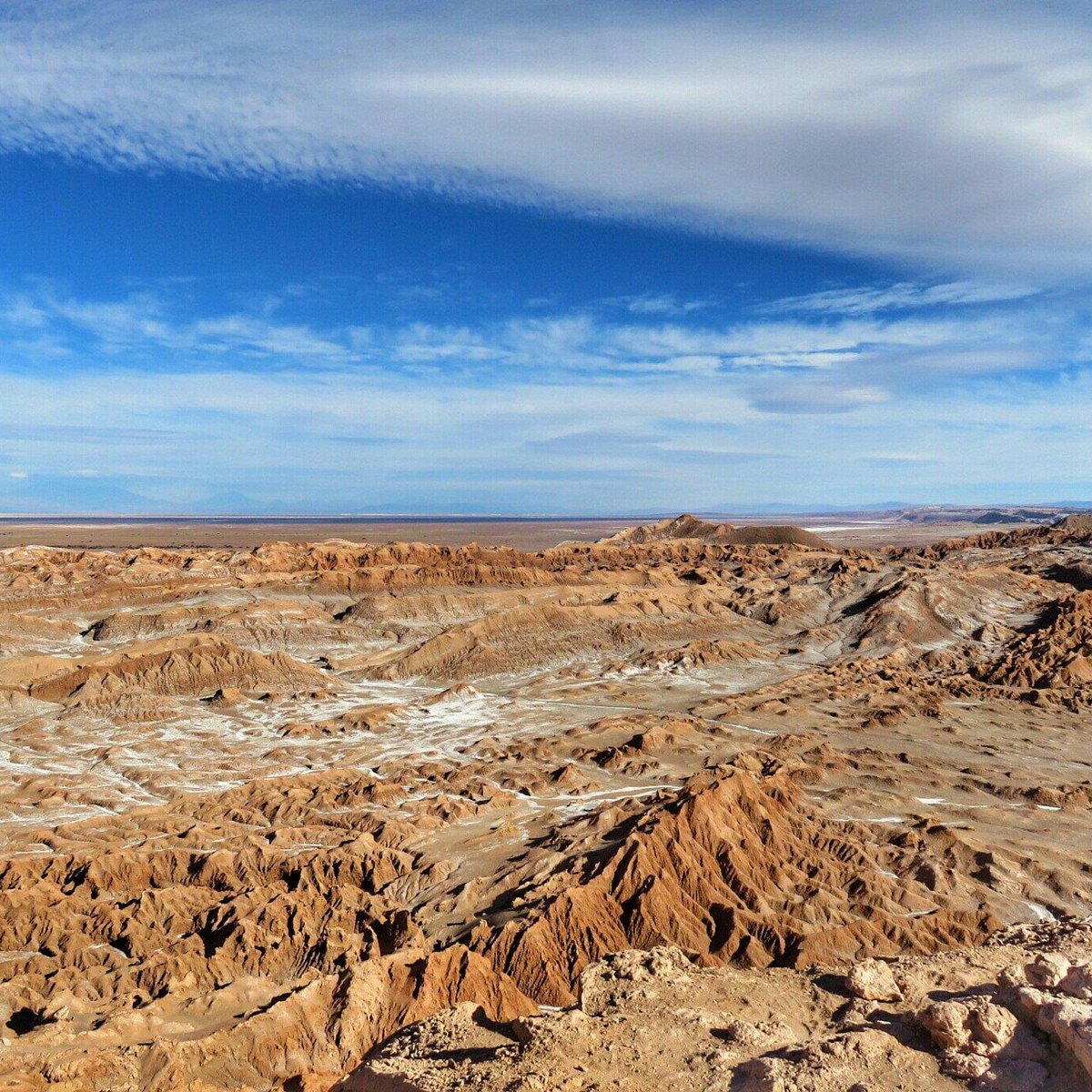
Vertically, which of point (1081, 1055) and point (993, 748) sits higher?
point (1081, 1055)

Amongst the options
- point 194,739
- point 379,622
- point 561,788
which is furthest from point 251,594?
point 561,788

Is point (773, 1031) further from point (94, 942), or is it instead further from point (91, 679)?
point (91, 679)

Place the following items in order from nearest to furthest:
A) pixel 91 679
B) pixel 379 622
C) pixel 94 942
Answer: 1. pixel 94 942
2. pixel 91 679
3. pixel 379 622

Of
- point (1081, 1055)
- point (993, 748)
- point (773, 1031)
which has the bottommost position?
point (993, 748)

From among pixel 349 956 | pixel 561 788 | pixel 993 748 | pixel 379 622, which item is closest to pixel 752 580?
pixel 379 622

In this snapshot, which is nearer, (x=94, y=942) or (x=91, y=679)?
(x=94, y=942)

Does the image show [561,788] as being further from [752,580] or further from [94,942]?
[752,580]

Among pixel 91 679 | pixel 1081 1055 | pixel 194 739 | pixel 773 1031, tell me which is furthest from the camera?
pixel 91 679
